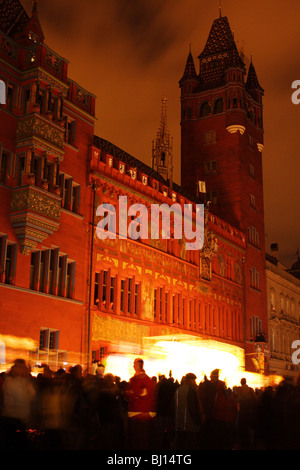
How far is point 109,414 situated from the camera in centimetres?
1125

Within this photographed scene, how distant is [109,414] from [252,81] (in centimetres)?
5345

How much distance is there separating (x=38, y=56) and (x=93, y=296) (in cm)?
1217

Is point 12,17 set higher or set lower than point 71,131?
higher

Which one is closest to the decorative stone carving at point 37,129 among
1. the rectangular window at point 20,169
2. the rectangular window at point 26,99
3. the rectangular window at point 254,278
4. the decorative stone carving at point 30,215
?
the rectangular window at point 26,99

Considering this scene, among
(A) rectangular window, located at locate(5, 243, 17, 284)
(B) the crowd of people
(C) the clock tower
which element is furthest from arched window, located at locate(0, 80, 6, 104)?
(C) the clock tower

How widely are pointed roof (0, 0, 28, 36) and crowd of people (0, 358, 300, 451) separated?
2160 cm

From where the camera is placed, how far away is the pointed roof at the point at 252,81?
2335 inches

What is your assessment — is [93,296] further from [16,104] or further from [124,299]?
[16,104]

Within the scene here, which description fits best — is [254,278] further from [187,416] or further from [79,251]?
[187,416]

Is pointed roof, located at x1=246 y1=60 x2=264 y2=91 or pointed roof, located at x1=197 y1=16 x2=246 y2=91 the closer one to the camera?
pointed roof, located at x1=197 y1=16 x2=246 y2=91

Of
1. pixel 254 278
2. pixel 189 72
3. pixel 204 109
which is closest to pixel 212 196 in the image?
pixel 254 278

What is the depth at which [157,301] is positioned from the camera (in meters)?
36.2

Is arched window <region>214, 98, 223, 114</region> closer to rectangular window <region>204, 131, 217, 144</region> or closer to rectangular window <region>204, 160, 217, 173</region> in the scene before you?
rectangular window <region>204, 131, 217, 144</region>

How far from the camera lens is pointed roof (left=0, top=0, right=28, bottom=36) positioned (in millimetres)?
29056
